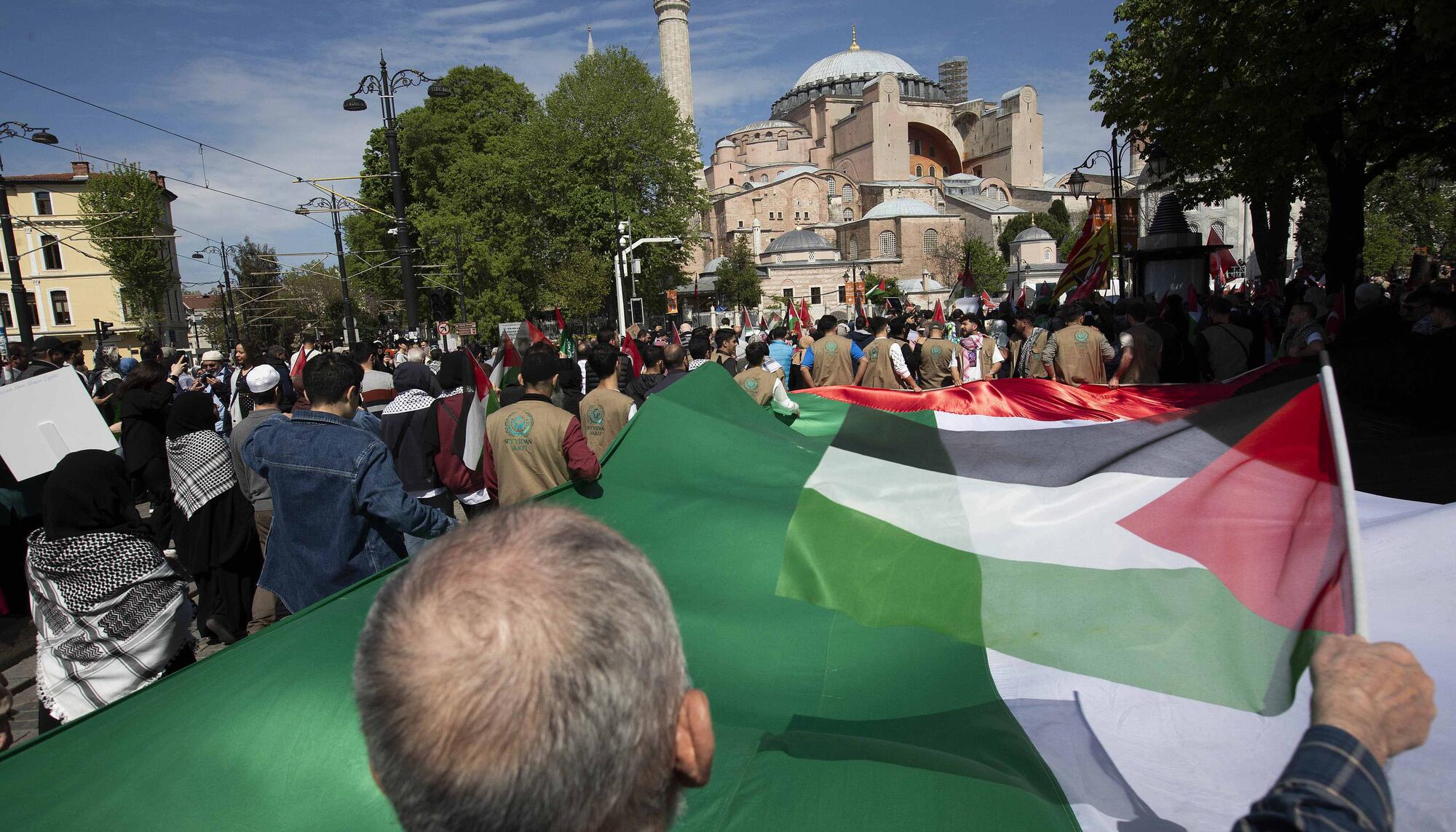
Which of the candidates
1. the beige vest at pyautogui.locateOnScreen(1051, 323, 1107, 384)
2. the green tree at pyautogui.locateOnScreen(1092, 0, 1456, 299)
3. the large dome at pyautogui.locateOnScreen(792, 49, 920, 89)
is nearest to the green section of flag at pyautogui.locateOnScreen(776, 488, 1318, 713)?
the beige vest at pyautogui.locateOnScreen(1051, 323, 1107, 384)

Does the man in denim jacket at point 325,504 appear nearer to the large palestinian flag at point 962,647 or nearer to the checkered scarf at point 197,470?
the large palestinian flag at point 962,647

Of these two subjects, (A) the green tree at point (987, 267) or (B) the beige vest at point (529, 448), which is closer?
(B) the beige vest at point (529, 448)

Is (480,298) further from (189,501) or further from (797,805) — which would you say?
A: (797,805)

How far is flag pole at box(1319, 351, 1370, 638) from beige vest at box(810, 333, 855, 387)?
806cm

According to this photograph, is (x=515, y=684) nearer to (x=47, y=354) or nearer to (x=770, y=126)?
(x=47, y=354)

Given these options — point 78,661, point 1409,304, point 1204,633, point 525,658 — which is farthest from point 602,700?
point 1409,304

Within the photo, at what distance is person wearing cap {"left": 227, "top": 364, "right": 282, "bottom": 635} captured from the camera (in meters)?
4.61

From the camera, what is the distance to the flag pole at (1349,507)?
4.63ft

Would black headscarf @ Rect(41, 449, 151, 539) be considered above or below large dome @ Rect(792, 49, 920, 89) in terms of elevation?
below

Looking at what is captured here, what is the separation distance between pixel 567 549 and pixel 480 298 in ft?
140

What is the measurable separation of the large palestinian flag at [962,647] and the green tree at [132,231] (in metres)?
38.7

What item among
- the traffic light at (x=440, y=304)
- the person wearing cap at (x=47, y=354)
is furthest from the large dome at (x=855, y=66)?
the person wearing cap at (x=47, y=354)

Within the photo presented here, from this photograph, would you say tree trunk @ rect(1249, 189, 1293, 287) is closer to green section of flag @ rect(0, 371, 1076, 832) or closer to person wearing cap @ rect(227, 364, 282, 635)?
person wearing cap @ rect(227, 364, 282, 635)

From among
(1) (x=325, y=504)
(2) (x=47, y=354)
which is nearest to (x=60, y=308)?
(2) (x=47, y=354)
